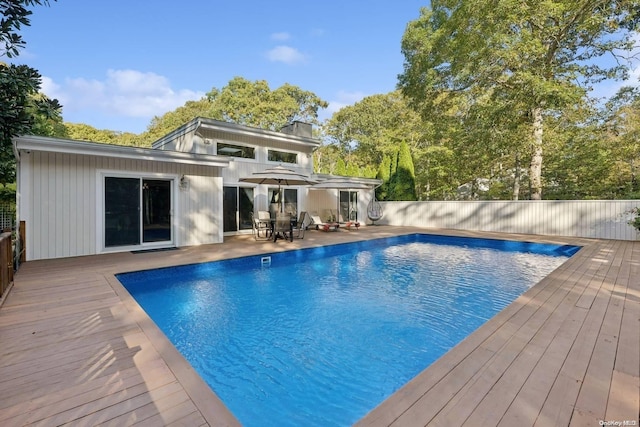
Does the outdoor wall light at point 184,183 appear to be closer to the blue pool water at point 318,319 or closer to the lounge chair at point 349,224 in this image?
the blue pool water at point 318,319

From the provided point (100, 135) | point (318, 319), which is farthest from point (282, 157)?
point (100, 135)

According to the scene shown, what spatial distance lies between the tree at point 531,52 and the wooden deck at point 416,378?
8665 millimetres

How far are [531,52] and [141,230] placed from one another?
41.7ft

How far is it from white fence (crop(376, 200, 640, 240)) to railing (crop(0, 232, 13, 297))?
12813 millimetres

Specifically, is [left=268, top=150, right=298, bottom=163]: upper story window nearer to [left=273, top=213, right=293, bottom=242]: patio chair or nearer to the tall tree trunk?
[left=273, top=213, right=293, bottom=242]: patio chair

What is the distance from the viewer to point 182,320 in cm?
390

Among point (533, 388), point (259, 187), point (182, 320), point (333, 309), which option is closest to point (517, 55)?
point (259, 187)

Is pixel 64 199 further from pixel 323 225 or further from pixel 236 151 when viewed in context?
pixel 323 225

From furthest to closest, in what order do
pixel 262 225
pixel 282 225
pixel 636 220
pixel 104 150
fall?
pixel 262 225 → pixel 282 225 → pixel 636 220 → pixel 104 150

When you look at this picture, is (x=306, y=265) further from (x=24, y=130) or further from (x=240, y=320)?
(x=24, y=130)

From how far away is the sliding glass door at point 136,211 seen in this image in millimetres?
6648

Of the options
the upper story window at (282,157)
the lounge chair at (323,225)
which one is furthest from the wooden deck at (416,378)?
the lounge chair at (323,225)

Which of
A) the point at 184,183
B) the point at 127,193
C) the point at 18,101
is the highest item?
the point at 18,101

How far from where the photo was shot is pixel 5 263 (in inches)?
147
